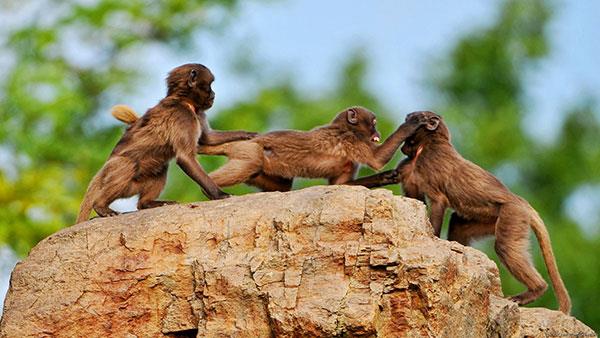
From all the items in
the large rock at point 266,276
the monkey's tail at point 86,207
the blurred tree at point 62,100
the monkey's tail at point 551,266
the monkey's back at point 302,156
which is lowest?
the large rock at point 266,276

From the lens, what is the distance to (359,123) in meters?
14.0

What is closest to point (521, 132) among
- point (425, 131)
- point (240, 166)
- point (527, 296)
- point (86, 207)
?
point (425, 131)

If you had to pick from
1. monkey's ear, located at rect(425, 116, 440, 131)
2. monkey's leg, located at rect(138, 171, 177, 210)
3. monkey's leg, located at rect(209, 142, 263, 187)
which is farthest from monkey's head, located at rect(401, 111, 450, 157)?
monkey's leg, located at rect(138, 171, 177, 210)

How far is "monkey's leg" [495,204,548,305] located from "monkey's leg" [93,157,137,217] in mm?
3618

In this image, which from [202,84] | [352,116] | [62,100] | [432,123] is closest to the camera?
[432,123]

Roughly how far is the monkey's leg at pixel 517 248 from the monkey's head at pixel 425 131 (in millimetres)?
1013

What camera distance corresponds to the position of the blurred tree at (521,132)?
3931cm

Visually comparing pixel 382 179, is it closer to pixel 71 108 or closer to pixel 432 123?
pixel 432 123

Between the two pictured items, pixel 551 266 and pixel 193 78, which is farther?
pixel 193 78

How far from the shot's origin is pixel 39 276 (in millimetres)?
11219

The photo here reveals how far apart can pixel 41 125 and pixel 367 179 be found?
506 inches

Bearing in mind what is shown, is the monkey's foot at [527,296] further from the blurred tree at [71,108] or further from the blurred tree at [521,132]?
the blurred tree at [521,132]

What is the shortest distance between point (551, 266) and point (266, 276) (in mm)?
4005

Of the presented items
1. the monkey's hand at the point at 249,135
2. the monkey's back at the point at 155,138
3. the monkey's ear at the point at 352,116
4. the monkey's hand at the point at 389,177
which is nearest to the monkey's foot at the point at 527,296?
the monkey's hand at the point at 389,177
